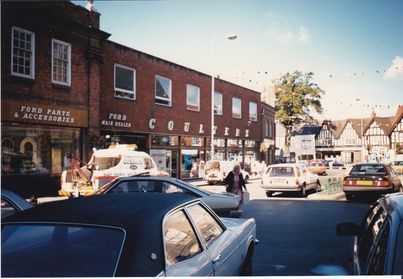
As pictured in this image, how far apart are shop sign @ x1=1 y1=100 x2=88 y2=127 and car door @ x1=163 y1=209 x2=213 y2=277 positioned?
865cm

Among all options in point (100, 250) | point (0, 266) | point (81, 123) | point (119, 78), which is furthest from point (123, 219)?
point (119, 78)

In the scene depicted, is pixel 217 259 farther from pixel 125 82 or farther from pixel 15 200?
pixel 125 82

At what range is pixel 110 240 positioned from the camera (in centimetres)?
239

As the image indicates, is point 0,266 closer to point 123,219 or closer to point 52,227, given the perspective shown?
point 52,227

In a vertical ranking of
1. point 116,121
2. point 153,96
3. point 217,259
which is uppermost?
point 153,96

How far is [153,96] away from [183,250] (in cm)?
1419

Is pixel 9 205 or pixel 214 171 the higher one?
pixel 9 205

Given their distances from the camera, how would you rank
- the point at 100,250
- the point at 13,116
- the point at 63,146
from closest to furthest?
the point at 100,250
the point at 13,116
the point at 63,146

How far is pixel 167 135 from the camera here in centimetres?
1738

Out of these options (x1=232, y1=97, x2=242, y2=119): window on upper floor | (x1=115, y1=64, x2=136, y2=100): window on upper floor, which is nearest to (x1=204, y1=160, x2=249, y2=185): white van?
(x1=115, y1=64, x2=136, y2=100): window on upper floor

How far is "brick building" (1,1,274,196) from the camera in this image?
1020 centimetres

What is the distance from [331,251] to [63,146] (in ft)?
30.3

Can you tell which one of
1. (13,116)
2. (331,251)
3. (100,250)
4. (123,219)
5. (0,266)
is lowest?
(331,251)

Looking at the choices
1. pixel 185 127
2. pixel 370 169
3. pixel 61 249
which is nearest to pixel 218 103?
pixel 185 127
